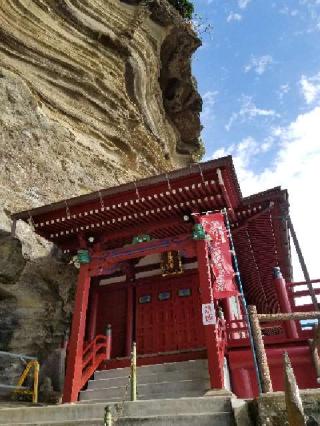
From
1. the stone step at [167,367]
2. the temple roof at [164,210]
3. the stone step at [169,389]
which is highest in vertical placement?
the temple roof at [164,210]

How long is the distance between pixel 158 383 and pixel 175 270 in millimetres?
3612

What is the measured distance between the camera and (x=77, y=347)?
8.51m

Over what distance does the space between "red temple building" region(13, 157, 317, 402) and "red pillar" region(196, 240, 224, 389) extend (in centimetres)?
2

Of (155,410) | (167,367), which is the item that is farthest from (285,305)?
(155,410)

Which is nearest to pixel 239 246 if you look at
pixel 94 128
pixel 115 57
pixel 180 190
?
pixel 180 190

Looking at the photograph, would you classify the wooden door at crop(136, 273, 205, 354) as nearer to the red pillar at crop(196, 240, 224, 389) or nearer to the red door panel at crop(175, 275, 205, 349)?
the red door panel at crop(175, 275, 205, 349)

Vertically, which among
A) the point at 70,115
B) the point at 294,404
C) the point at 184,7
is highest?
the point at 184,7

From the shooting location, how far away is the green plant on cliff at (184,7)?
26016mm

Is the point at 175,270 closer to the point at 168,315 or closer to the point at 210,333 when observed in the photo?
the point at 168,315

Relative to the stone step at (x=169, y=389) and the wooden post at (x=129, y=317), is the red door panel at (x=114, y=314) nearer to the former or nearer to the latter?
the wooden post at (x=129, y=317)

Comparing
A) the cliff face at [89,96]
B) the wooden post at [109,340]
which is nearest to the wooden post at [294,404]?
the wooden post at [109,340]

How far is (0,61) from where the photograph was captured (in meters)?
15.8

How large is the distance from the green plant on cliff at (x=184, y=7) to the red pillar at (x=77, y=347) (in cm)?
2329

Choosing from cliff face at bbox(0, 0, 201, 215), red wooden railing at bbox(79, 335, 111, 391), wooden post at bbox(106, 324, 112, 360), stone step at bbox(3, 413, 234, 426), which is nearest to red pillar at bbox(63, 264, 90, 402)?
red wooden railing at bbox(79, 335, 111, 391)
